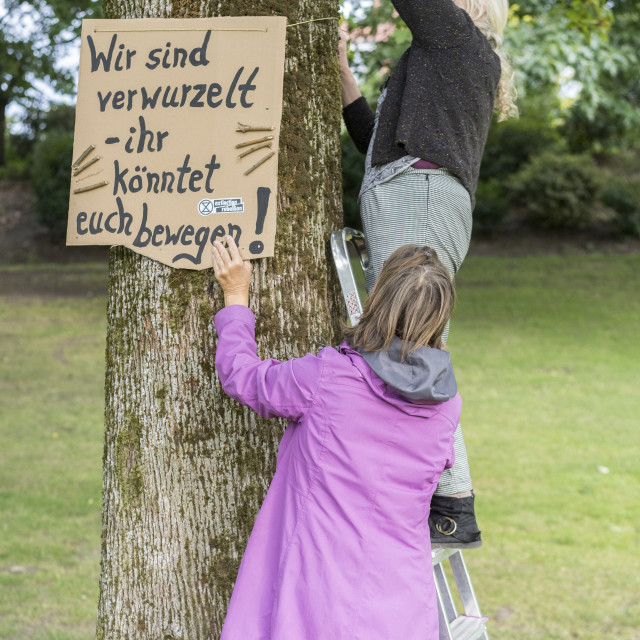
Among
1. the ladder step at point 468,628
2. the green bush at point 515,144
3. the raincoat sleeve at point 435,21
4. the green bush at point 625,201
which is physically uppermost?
the green bush at point 515,144

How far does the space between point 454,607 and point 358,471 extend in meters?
0.76

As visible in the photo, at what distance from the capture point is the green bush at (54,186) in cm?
1766

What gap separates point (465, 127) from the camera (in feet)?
Answer: 8.05

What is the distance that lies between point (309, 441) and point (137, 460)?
1.97ft

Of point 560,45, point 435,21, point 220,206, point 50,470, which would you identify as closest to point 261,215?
point 220,206

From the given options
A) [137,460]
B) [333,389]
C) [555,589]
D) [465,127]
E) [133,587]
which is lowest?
[555,589]

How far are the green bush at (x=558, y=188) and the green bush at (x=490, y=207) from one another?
31cm

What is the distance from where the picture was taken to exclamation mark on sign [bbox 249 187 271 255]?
2.31 meters

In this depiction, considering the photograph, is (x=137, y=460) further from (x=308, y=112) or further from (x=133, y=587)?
(x=308, y=112)

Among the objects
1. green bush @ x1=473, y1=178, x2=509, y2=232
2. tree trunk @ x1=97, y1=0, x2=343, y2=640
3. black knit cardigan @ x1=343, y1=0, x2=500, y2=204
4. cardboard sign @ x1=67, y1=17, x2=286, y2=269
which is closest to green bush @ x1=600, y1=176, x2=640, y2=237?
green bush @ x1=473, y1=178, x2=509, y2=232

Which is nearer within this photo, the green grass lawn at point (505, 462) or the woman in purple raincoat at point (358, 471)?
the woman in purple raincoat at point (358, 471)

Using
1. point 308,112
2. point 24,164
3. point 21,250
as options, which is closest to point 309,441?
→ point 308,112

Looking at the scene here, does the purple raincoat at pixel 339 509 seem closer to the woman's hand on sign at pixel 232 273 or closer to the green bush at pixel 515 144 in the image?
the woman's hand on sign at pixel 232 273

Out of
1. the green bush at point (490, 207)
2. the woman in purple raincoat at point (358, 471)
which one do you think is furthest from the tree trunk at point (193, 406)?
the green bush at point (490, 207)
